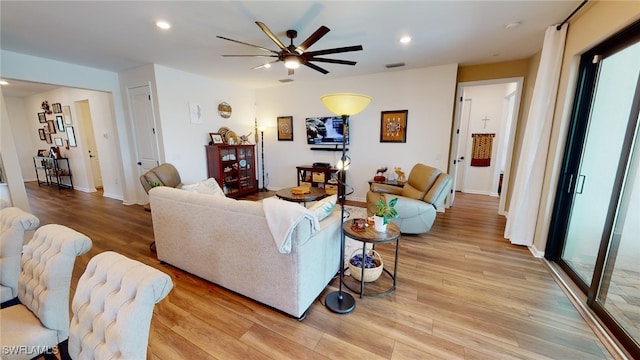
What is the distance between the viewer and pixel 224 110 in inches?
213

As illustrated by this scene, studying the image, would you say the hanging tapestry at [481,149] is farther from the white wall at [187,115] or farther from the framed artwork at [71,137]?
the framed artwork at [71,137]

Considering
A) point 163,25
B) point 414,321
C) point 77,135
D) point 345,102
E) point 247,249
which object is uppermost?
point 163,25

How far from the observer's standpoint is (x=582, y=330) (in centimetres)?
181

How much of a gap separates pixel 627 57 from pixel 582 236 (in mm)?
1665

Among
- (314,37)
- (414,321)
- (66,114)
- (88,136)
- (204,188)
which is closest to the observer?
(414,321)

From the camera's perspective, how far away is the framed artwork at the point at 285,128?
5.85 metres

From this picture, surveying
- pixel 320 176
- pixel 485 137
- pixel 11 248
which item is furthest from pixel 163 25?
pixel 485 137

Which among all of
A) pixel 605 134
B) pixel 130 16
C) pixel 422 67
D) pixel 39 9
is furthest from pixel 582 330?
pixel 39 9

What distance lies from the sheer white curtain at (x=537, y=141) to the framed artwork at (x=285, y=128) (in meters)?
4.43

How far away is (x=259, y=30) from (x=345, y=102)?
1.69 m

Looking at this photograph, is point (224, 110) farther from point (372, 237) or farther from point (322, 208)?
point (372, 237)

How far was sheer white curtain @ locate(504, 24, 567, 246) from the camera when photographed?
2715mm

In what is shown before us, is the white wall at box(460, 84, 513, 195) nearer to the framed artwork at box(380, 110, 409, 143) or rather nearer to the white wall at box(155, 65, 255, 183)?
the framed artwork at box(380, 110, 409, 143)

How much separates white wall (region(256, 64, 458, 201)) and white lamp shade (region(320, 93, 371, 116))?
3009 mm
